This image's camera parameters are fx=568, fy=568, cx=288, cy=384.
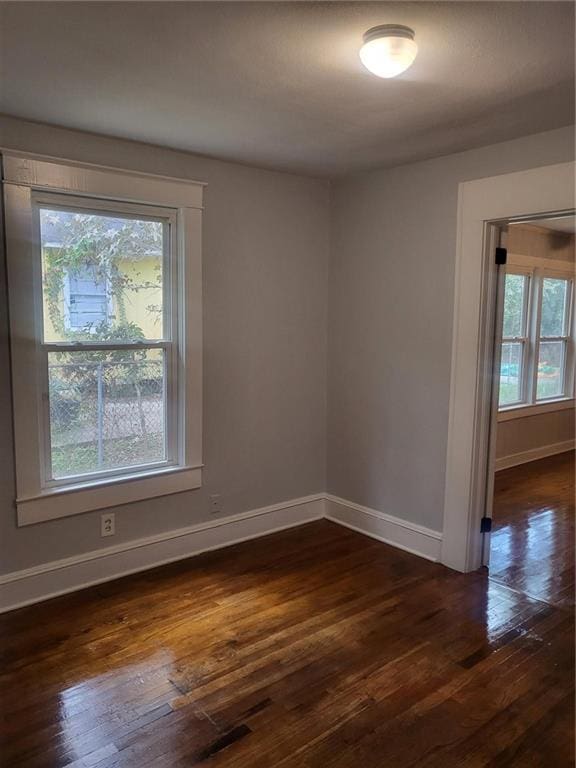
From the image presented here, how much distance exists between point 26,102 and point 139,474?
1954 mm

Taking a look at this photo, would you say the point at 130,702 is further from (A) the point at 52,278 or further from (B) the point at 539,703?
(A) the point at 52,278

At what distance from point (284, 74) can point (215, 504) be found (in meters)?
2.50

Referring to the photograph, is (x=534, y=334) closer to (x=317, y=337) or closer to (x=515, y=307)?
Result: (x=515, y=307)

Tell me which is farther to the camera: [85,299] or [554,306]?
[554,306]

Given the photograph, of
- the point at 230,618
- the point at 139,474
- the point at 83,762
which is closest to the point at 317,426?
the point at 139,474

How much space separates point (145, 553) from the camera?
10.9ft

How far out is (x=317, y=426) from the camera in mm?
4133

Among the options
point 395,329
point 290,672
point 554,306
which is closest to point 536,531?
point 395,329

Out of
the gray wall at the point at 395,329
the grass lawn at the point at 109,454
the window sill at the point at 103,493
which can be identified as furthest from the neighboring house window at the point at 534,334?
the grass lawn at the point at 109,454


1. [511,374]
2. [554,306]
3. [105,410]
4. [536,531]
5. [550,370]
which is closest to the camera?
[105,410]

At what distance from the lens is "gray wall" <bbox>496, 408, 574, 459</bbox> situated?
5660 millimetres

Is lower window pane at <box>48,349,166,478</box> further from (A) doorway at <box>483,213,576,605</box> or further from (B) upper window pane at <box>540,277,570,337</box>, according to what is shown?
(B) upper window pane at <box>540,277,570,337</box>

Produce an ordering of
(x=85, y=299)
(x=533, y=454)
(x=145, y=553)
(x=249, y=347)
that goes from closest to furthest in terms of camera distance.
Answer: (x=85, y=299) < (x=145, y=553) < (x=249, y=347) < (x=533, y=454)

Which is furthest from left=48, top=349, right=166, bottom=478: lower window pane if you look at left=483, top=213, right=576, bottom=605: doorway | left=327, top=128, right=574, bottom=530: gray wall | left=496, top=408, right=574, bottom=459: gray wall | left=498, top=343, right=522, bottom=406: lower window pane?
left=498, top=343, right=522, bottom=406: lower window pane
